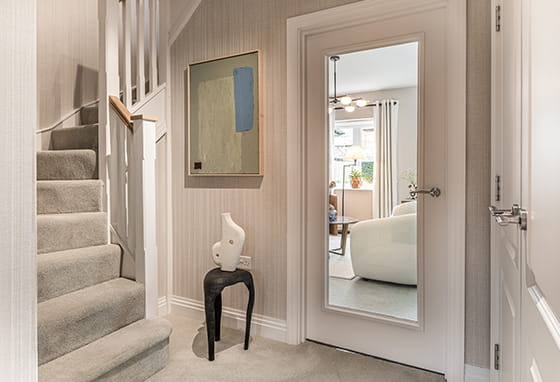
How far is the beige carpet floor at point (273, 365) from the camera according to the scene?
2029mm

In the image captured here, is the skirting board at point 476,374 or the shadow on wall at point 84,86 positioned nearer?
the skirting board at point 476,374

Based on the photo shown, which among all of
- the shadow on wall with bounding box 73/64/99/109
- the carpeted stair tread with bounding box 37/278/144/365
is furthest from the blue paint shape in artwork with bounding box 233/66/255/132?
the shadow on wall with bounding box 73/64/99/109

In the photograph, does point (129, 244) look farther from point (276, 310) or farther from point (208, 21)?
point (208, 21)

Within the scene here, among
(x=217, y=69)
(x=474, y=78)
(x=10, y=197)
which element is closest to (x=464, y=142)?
(x=474, y=78)

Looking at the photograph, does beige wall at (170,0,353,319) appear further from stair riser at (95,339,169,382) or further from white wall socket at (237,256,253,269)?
stair riser at (95,339,169,382)

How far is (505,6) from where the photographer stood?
1384 mm

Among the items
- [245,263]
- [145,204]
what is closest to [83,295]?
[145,204]

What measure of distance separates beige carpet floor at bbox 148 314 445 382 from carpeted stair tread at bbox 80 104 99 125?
2082mm

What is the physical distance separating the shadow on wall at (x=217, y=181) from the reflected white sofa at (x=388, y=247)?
767 mm

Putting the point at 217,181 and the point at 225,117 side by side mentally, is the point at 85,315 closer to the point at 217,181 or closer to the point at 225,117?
the point at 217,181

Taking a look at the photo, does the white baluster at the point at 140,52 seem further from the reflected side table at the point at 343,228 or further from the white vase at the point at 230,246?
the reflected side table at the point at 343,228

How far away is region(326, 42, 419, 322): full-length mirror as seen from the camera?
2.16 metres

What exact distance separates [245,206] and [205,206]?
0.38 m

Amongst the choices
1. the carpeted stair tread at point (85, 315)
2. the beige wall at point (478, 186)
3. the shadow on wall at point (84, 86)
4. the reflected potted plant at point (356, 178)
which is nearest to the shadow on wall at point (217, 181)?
the reflected potted plant at point (356, 178)
